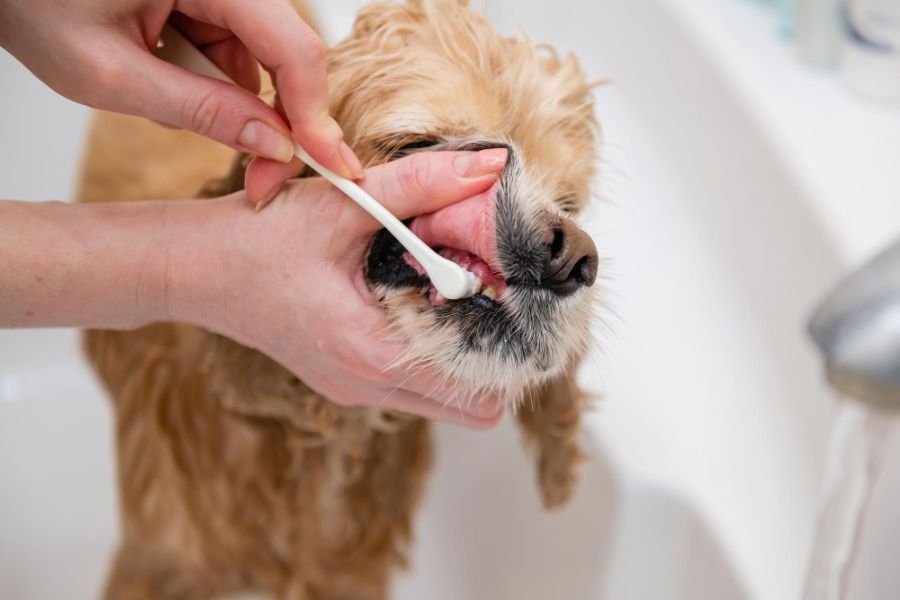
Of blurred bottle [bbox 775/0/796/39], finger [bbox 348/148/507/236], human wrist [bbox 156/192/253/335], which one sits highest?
blurred bottle [bbox 775/0/796/39]

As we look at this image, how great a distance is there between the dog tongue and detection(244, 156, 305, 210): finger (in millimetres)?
123

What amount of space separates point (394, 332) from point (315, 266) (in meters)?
0.08

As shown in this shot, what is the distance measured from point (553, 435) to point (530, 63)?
43 centimetres

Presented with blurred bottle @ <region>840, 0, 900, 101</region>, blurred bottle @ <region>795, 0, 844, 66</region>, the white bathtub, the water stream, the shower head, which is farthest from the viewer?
blurred bottle @ <region>795, 0, 844, 66</region>

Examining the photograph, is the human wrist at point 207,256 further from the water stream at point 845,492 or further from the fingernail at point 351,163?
the water stream at point 845,492

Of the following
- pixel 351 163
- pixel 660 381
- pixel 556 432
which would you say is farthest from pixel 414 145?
pixel 660 381

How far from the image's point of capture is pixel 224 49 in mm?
905

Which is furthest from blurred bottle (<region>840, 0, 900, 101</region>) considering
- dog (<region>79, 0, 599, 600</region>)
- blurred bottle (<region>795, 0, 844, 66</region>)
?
dog (<region>79, 0, 599, 600</region>)

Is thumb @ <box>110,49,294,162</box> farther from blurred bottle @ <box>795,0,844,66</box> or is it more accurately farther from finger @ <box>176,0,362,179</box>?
blurred bottle @ <box>795,0,844,66</box>

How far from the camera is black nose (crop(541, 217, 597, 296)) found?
78cm

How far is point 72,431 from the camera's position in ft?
6.73

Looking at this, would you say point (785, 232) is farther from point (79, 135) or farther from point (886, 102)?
point (79, 135)

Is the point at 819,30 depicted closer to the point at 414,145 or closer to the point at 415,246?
the point at 414,145

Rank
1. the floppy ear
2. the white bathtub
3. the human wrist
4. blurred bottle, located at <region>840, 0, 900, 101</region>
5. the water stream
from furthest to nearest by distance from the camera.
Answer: blurred bottle, located at <region>840, 0, 900, 101</region>
the white bathtub
the floppy ear
the human wrist
the water stream
